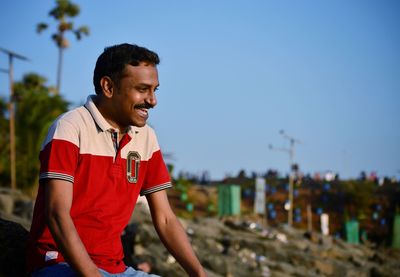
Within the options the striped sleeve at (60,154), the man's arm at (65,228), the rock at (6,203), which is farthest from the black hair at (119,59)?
the rock at (6,203)

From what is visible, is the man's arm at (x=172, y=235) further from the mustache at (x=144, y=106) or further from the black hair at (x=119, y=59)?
the black hair at (x=119, y=59)

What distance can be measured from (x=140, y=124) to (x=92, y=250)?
0.59 m

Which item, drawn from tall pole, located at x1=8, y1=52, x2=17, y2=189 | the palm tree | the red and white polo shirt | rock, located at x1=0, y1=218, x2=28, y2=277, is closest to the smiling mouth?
the red and white polo shirt

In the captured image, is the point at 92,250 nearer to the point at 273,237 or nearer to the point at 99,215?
the point at 99,215

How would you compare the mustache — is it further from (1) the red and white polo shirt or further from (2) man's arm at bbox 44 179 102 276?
(2) man's arm at bbox 44 179 102 276

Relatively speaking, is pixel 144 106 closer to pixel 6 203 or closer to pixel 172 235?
pixel 172 235

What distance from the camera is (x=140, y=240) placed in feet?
36.2

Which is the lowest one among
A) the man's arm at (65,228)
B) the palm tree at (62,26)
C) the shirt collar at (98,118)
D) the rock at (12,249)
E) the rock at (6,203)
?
the rock at (6,203)

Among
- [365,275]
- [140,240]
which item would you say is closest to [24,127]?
[140,240]

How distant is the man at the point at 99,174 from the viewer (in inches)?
105

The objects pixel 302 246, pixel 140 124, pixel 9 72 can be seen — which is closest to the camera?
pixel 140 124

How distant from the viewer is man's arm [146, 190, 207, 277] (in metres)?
3.10

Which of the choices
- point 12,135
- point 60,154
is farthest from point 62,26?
point 60,154

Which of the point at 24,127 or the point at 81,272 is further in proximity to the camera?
the point at 24,127
